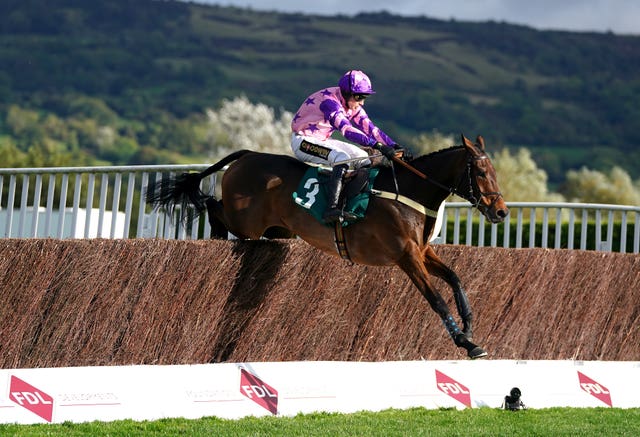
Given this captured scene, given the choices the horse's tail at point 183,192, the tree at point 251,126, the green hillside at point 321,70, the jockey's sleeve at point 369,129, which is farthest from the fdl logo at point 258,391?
the green hillside at point 321,70

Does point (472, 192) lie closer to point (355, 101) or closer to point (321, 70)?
point (355, 101)

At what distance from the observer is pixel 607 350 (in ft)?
33.6

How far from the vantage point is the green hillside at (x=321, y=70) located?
99.9 metres

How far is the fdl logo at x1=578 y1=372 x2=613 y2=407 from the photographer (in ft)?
25.7

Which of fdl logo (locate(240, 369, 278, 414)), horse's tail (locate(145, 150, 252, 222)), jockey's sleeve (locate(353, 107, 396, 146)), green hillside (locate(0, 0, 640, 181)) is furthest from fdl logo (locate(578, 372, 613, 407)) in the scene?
green hillside (locate(0, 0, 640, 181))

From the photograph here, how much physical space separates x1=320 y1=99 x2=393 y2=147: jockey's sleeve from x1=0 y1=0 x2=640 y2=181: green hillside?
80.2 meters

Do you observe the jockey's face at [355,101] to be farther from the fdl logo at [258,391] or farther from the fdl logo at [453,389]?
the fdl logo at [258,391]

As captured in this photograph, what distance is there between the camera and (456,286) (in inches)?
296

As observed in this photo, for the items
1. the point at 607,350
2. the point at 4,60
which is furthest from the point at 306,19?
the point at 607,350

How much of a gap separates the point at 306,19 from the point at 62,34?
106ft

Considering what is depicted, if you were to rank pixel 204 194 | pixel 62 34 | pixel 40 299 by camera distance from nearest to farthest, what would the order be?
pixel 40 299 → pixel 204 194 → pixel 62 34

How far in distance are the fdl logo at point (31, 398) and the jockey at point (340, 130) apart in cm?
269

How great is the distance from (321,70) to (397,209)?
109 metres

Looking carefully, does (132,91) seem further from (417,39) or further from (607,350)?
(607,350)
